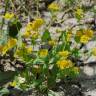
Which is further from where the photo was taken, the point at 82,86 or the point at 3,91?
the point at 82,86

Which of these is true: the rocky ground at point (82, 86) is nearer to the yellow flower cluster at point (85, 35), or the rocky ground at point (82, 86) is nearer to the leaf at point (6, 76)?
the leaf at point (6, 76)

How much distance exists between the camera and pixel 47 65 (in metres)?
2.39

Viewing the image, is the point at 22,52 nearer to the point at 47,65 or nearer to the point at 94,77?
the point at 47,65

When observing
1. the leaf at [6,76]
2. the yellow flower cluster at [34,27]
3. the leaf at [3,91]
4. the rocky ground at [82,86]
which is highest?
the yellow flower cluster at [34,27]

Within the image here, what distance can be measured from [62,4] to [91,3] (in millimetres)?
287

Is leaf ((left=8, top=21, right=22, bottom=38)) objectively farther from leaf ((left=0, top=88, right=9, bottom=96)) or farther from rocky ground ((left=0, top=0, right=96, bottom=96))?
leaf ((left=0, top=88, right=9, bottom=96))

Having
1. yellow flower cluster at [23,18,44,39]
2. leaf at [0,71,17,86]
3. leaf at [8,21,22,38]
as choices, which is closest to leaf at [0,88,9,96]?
leaf at [0,71,17,86]

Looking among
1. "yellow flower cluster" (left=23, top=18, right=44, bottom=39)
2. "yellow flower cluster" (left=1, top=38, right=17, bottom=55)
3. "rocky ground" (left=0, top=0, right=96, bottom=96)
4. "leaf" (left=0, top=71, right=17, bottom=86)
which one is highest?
"yellow flower cluster" (left=23, top=18, right=44, bottom=39)

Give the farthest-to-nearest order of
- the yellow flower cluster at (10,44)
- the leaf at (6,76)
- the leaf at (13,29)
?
the leaf at (13,29) → the leaf at (6,76) → the yellow flower cluster at (10,44)

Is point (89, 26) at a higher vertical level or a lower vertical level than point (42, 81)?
higher

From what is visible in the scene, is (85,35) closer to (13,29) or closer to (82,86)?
(82,86)

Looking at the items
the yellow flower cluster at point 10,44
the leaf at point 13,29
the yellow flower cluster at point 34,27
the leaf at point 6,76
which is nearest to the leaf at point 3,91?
the leaf at point 6,76

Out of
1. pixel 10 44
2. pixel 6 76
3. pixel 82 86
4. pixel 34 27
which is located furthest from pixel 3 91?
pixel 82 86

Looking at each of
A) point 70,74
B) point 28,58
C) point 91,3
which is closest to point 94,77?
point 70,74
